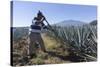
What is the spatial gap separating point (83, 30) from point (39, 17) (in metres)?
0.58

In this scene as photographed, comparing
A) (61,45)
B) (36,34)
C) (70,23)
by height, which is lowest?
(61,45)

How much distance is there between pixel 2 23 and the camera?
207cm

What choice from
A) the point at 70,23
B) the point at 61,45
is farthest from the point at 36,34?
the point at 70,23

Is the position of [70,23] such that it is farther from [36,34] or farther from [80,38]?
[36,34]

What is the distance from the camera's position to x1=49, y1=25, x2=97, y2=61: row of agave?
229 cm

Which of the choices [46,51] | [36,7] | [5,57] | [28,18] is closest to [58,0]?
[36,7]

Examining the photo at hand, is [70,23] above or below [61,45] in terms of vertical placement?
above

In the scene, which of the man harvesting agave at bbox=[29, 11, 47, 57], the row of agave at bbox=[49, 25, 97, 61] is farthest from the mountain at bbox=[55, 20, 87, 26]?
the man harvesting agave at bbox=[29, 11, 47, 57]

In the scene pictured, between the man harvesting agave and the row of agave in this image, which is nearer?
the man harvesting agave

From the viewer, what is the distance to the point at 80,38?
2357 mm

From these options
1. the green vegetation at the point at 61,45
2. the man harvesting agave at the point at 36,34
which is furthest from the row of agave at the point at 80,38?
the man harvesting agave at the point at 36,34

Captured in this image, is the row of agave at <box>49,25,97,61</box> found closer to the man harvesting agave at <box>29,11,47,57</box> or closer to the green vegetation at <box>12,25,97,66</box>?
the green vegetation at <box>12,25,97,66</box>

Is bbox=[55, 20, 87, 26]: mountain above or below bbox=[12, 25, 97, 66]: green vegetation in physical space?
above

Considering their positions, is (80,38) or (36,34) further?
(80,38)
